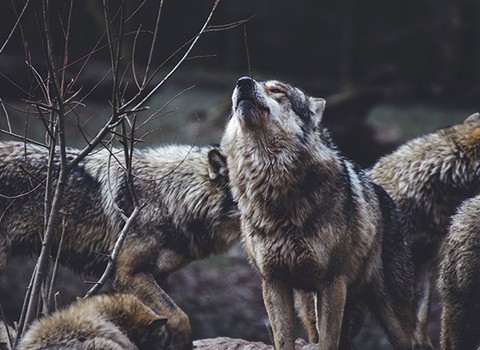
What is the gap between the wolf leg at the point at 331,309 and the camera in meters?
5.66

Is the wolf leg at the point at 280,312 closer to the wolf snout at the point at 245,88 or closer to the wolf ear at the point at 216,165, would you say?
the wolf snout at the point at 245,88

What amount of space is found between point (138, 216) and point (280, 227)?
169cm

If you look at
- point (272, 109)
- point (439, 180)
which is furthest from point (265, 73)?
point (272, 109)

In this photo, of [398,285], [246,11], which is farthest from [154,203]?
[246,11]

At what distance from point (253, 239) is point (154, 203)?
1.60 metres

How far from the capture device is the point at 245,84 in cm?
566

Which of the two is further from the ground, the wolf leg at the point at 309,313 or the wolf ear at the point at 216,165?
the wolf ear at the point at 216,165

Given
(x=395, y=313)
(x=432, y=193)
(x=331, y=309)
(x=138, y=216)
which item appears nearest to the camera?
(x=331, y=309)

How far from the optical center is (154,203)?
718cm

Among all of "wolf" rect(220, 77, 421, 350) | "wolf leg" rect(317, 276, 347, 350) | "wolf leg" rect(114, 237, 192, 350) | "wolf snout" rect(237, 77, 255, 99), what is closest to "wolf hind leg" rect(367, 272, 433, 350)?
"wolf" rect(220, 77, 421, 350)

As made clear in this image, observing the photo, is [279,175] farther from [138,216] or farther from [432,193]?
[432,193]

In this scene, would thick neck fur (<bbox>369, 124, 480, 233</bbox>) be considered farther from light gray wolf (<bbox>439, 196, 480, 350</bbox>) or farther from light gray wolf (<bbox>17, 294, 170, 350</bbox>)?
light gray wolf (<bbox>17, 294, 170, 350</bbox>)

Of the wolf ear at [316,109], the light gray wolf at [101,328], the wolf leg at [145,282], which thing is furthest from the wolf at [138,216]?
the wolf ear at [316,109]

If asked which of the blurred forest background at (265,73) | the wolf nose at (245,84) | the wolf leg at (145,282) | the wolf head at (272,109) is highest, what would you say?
the blurred forest background at (265,73)
